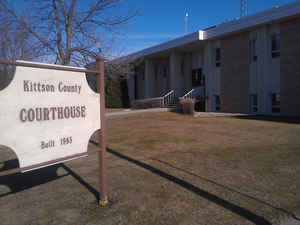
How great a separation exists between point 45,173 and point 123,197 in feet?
7.11

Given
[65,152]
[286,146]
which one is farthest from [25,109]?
[286,146]

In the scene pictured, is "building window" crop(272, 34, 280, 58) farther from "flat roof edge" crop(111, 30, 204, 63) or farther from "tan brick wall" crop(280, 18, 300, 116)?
"flat roof edge" crop(111, 30, 204, 63)

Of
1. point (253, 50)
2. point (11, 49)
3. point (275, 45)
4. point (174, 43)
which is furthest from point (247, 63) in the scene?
point (11, 49)

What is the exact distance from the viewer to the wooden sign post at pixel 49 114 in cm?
274

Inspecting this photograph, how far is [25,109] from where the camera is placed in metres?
2.82

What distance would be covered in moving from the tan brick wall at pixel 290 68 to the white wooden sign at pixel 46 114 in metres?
14.2

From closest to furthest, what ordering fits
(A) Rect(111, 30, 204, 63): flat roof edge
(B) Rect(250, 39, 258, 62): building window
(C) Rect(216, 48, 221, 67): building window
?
(B) Rect(250, 39, 258, 62): building window → (A) Rect(111, 30, 204, 63): flat roof edge → (C) Rect(216, 48, 221, 67): building window

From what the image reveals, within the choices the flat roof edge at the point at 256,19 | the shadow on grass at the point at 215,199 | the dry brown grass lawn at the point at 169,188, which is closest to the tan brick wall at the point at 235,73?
the flat roof edge at the point at 256,19

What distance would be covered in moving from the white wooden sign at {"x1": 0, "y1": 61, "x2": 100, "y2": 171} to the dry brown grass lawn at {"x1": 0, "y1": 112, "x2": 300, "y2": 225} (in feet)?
3.08

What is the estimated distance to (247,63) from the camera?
17.1m

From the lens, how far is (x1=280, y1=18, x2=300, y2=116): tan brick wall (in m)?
14.5

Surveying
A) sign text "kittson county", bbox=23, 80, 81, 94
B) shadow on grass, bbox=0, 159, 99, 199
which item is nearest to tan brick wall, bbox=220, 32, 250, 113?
shadow on grass, bbox=0, 159, 99, 199

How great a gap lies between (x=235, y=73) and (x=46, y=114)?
16.8 metres

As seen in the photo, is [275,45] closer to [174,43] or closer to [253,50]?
[253,50]
